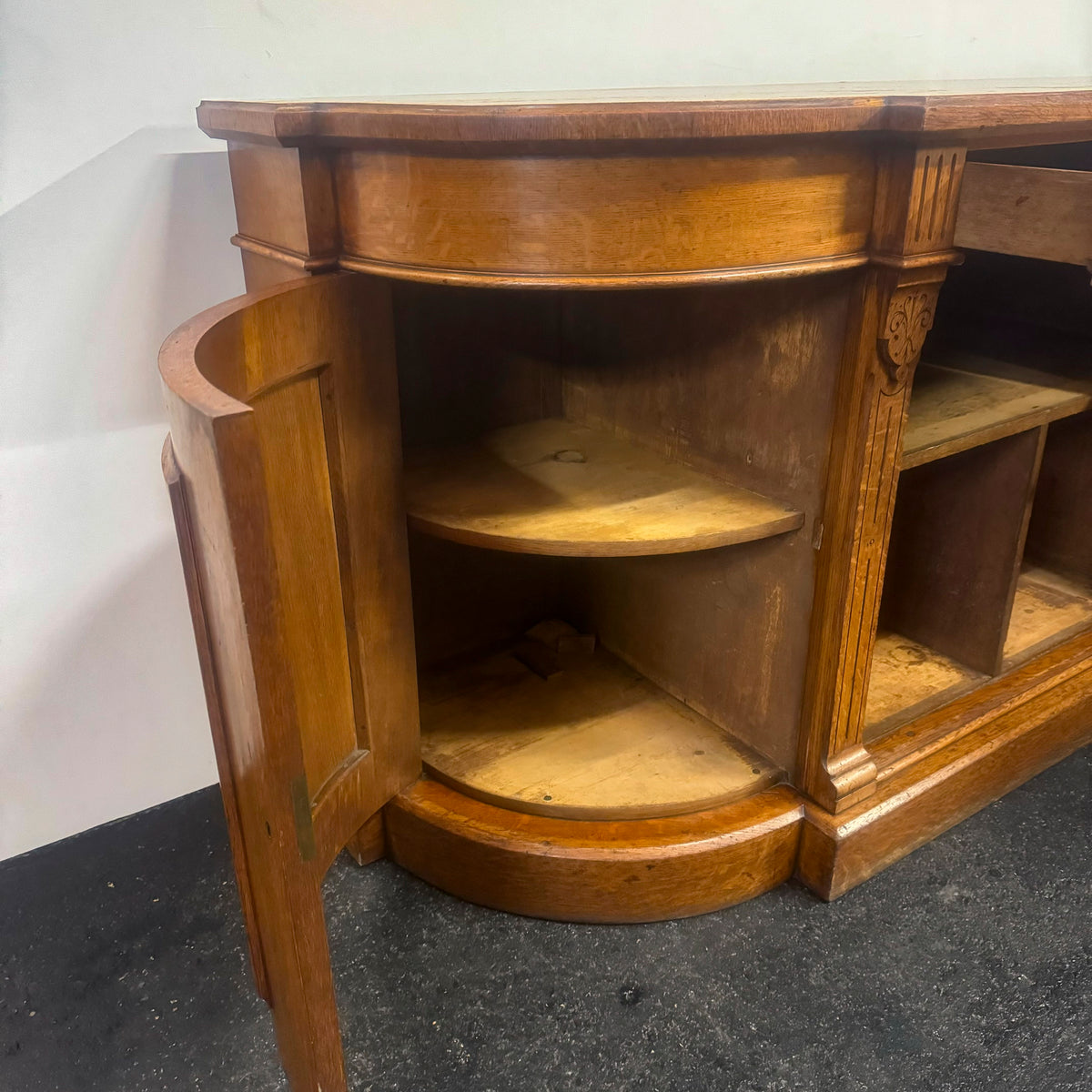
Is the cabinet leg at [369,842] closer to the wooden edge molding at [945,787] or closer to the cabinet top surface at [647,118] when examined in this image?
the wooden edge molding at [945,787]

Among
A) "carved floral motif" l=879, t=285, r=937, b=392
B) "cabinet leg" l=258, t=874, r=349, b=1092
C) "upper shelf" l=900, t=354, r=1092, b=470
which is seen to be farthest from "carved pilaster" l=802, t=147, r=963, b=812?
"cabinet leg" l=258, t=874, r=349, b=1092

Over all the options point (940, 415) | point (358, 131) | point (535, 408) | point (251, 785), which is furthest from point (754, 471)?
point (251, 785)

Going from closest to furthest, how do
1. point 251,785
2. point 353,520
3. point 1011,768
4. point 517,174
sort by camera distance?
point 251,785 < point 517,174 < point 353,520 < point 1011,768

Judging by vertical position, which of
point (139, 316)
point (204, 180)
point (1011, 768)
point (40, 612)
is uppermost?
point (204, 180)

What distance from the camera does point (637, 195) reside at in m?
0.81

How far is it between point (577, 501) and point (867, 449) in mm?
328

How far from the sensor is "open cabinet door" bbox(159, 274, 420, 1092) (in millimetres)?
587

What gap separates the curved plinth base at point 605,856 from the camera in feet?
3.60

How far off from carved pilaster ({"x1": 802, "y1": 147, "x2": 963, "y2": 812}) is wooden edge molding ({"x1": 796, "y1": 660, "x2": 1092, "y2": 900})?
0.04 m

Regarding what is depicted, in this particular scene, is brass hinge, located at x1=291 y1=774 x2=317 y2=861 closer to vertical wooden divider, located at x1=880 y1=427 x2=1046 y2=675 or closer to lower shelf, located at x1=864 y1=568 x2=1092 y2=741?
lower shelf, located at x1=864 y1=568 x2=1092 y2=741

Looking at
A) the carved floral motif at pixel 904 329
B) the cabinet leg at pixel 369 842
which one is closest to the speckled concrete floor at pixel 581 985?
the cabinet leg at pixel 369 842

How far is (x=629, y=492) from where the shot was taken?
115 centimetres

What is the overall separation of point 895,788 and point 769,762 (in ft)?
0.51

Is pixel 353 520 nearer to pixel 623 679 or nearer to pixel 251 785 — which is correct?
pixel 251 785
